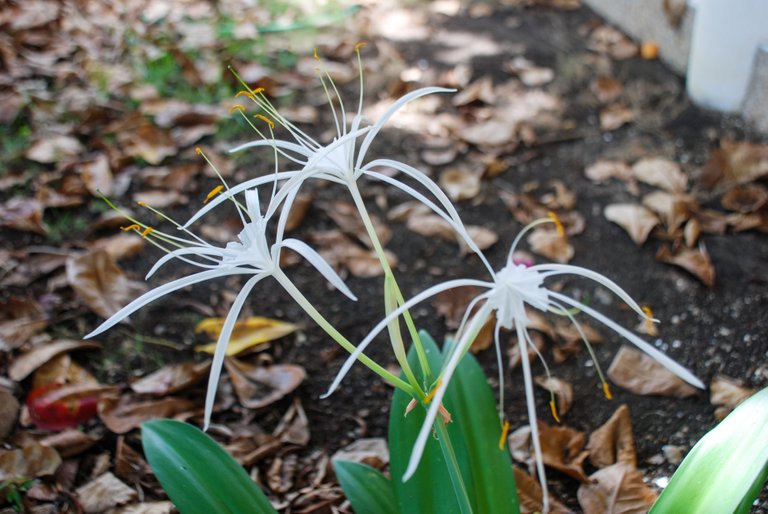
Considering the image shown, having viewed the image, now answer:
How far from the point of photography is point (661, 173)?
2.26 m

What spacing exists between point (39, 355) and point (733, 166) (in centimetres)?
189

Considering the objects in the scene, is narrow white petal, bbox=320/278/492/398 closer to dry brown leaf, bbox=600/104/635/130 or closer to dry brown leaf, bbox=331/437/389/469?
dry brown leaf, bbox=331/437/389/469

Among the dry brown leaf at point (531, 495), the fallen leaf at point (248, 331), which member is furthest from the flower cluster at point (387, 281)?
the fallen leaf at point (248, 331)

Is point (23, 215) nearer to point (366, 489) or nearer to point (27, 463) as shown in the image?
point (27, 463)

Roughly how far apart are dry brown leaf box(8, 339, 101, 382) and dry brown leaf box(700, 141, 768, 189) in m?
1.72

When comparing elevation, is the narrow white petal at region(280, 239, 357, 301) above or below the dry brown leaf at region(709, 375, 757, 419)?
above

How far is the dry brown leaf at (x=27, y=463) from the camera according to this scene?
143 centimetres

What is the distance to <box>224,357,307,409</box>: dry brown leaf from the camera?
1.65 meters


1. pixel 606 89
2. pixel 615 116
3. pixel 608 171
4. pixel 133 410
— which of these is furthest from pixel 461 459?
pixel 606 89

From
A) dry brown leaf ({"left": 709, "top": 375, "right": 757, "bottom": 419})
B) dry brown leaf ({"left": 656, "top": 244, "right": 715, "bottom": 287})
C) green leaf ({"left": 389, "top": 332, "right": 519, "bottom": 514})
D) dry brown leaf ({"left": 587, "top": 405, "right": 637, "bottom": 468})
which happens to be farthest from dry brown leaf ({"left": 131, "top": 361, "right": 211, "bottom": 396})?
dry brown leaf ({"left": 656, "top": 244, "right": 715, "bottom": 287})

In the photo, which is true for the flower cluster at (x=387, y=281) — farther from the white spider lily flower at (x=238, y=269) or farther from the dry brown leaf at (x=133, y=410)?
the dry brown leaf at (x=133, y=410)

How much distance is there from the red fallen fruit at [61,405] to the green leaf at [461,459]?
28.8 inches

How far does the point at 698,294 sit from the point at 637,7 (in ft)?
5.10

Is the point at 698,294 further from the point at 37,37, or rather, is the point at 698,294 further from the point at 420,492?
the point at 37,37
